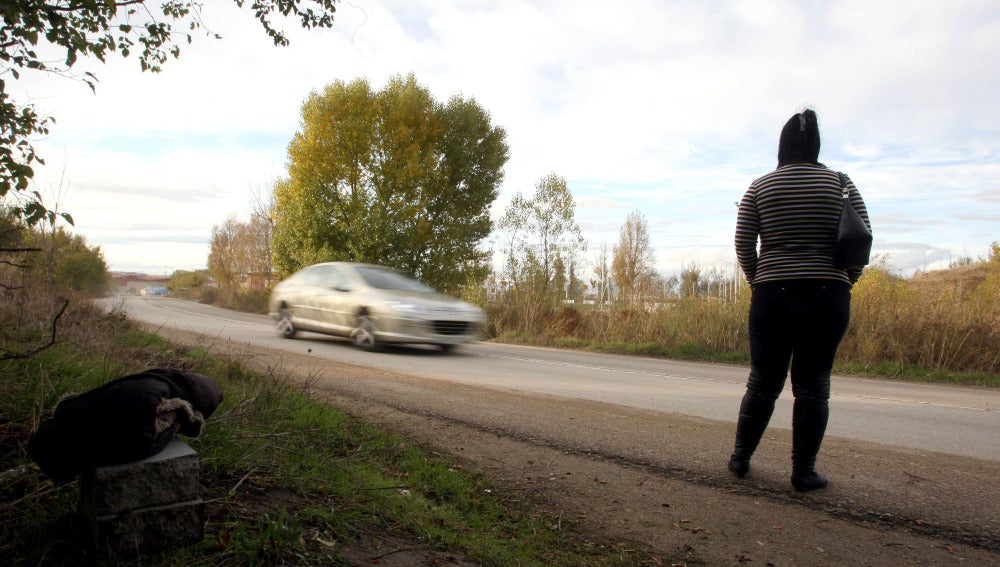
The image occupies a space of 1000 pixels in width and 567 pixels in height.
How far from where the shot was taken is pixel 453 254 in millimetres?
33562

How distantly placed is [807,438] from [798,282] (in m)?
0.96

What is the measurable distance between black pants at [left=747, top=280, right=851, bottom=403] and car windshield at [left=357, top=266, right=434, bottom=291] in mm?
9900

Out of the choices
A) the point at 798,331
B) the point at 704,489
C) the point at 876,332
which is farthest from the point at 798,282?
the point at 876,332

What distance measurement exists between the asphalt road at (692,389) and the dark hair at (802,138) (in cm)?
299

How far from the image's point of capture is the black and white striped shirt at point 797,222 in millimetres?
3885

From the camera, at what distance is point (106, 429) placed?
2.29 meters

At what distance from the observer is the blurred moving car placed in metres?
12.5

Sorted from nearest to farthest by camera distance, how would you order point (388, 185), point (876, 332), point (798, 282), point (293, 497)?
point (293, 497)
point (798, 282)
point (876, 332)
point (388, 185)

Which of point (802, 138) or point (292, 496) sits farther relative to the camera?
point (802, 138)

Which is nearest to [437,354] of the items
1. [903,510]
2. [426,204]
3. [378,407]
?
[378,407]

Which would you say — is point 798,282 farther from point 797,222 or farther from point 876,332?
point 876,332

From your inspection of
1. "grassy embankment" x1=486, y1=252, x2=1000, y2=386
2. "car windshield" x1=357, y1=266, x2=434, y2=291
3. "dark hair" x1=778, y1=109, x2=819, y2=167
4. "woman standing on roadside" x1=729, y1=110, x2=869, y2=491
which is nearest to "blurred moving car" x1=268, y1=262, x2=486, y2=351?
"car windshield" x1=357, y1=266, x2=434, y2=291

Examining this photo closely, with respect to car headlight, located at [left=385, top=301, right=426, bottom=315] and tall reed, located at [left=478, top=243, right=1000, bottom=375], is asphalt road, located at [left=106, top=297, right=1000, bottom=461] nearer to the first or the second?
car headlight, located at [left=385, top=301, right=426, bottom=315]

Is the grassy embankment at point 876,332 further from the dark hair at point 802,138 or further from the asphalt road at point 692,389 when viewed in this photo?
the dark hair at point 802,138
